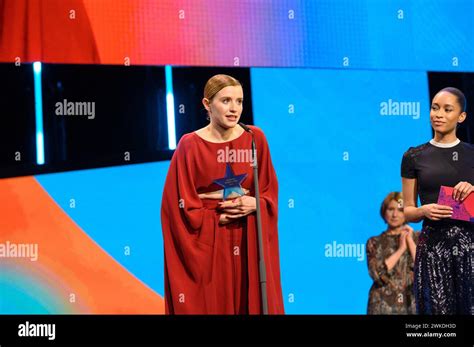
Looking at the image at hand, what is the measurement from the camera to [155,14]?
20.7 feet

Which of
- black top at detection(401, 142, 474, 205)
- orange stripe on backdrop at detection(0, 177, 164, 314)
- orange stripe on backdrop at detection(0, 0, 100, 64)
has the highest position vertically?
orange stripe on backdrop at detection(0, 0, 100, 64)

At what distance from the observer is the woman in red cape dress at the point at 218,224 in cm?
561

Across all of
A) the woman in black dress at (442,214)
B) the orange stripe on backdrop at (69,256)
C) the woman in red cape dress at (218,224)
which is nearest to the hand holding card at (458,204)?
the woman in black dress at (442,214)

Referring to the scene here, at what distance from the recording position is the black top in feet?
18.2

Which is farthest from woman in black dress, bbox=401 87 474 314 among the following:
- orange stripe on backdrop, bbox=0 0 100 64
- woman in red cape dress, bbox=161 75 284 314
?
orange stripe on backdrop, bbox=0 0 100 64

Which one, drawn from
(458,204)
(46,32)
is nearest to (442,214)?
(458,204)

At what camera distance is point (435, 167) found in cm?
555

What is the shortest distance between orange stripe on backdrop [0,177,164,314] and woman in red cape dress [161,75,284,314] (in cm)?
55

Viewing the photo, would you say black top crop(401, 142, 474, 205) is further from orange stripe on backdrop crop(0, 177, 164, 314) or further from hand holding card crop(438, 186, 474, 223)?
orange stripe on backdrop crop(0, 177, 164, 314)

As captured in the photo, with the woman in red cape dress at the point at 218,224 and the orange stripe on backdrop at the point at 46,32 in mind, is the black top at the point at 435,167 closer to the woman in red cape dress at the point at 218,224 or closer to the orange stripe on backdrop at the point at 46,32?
the woman in red cape dress at the point at 218,224

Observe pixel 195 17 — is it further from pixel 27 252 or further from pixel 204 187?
pixel 27 252

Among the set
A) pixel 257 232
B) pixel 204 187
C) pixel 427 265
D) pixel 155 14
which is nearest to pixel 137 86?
pixel 155 14

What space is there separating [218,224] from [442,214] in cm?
132
